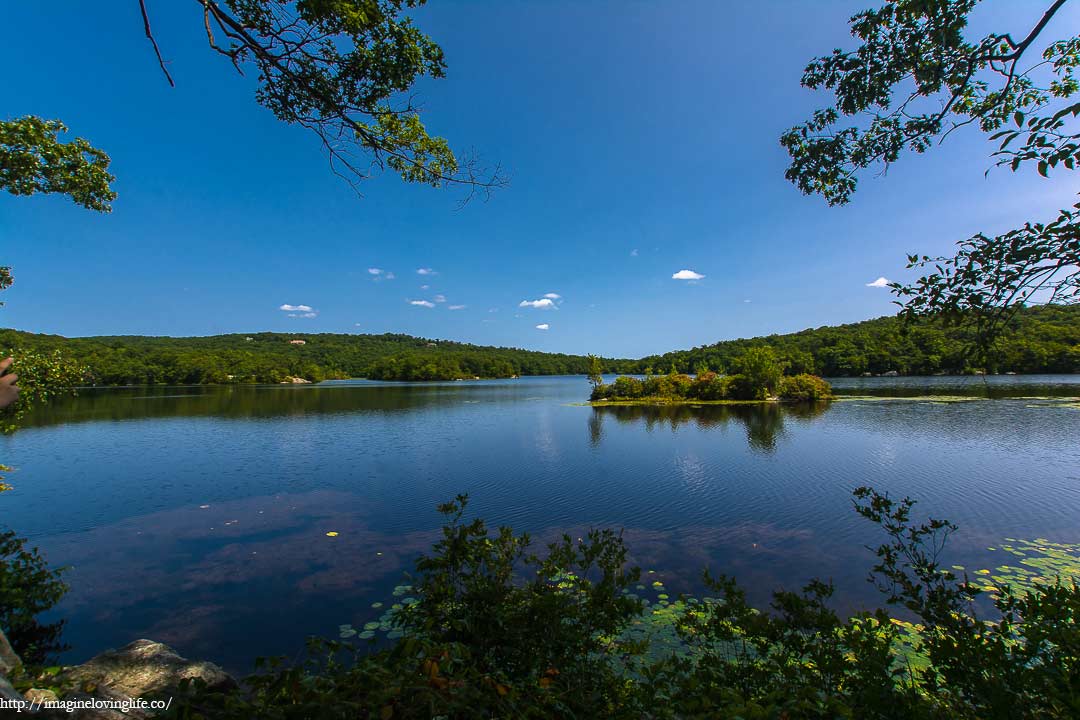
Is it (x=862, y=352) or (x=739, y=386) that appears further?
(x=862, y=352)

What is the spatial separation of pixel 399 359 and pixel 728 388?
99705 millimetres

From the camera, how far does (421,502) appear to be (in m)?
14.2

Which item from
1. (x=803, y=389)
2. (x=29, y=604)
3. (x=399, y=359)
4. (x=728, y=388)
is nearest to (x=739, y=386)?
(x=728, y=388)

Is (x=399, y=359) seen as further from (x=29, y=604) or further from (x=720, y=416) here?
(x=29, y=604)

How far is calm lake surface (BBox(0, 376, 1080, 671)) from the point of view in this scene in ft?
27.0

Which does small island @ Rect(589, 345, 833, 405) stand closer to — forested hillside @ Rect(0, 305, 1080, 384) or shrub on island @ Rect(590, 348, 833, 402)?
shrub on island @ Rect(590, 348, 833, 402)

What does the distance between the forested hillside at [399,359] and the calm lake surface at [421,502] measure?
1708 cm

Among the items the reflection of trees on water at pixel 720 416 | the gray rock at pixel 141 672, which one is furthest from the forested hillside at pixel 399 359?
the gray rock at pixel 141 672

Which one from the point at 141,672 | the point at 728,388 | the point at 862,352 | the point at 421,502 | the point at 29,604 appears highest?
the point at 862,352

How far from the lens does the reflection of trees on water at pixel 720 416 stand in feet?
88.8

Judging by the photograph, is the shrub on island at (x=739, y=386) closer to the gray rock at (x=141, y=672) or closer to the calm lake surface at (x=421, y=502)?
the calm lake surface at (x=421, y=502)

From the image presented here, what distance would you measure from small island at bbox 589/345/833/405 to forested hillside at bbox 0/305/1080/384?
243 inches

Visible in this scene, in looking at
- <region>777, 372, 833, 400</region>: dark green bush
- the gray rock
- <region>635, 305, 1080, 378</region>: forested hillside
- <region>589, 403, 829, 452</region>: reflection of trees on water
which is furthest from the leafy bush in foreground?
<region>777, 372, 833, 400</region>: dark green bush

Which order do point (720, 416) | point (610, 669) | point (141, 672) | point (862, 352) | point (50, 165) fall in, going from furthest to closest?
point (862, 352)
point (720, 416)
point (50, 165)
point (141, 672)
point (610, 669)
